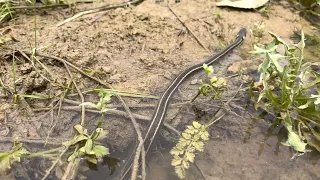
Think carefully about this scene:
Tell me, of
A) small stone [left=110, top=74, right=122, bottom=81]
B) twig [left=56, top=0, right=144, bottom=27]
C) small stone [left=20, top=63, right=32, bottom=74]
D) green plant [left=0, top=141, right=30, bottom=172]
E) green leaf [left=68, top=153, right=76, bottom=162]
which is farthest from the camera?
twig [left=56, top=0, right=144, bottom=27]

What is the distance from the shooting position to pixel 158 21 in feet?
14.3

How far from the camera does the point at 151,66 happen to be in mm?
3783

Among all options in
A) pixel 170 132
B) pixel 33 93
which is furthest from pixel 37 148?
pixel 170 132

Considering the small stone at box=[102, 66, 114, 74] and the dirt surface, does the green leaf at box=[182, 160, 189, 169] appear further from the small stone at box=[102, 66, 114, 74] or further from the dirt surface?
the small stone at box=[102, 66, 114, 74]

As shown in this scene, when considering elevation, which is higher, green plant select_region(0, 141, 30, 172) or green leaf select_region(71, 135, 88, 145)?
green leaf select_region(71, 135, 88, 145)


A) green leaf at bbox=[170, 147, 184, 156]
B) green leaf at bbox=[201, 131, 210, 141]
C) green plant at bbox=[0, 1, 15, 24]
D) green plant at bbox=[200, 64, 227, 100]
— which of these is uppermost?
green plant at bbox=[0, 1, 15, 24]

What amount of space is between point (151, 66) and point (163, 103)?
0.70 metres

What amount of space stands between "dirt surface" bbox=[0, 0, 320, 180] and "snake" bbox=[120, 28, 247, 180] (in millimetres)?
88

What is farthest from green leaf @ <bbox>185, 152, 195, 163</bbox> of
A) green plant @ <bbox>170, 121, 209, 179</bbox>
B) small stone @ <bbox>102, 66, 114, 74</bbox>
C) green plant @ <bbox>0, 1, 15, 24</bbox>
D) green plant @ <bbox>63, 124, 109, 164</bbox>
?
green plant @ <bbox>0, 1, 15, 24</bbox>

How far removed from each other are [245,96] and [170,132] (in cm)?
94

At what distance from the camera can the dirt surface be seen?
9.27 ft

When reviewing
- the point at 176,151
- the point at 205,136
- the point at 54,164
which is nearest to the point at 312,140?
the point at 205,136

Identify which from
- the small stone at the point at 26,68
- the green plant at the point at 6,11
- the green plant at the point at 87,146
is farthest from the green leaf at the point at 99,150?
the green plant at the point at 6,11

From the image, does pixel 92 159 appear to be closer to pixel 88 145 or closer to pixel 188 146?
pixel 88 145
